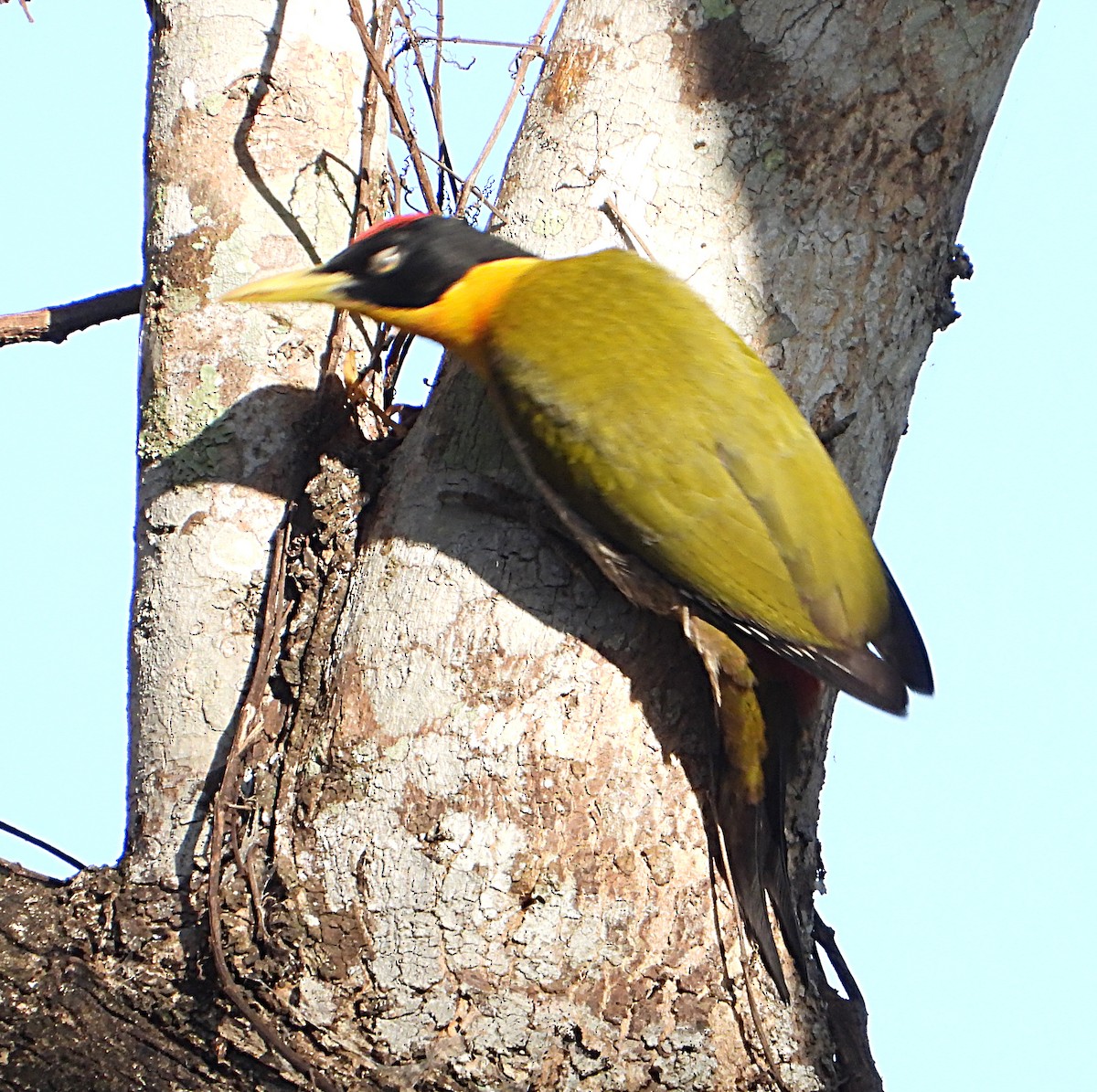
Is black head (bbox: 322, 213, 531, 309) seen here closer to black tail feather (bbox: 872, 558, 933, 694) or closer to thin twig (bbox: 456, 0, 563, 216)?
thin twig (bbox: 456, 0, 563, 216)

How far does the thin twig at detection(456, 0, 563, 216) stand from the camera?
3203mm

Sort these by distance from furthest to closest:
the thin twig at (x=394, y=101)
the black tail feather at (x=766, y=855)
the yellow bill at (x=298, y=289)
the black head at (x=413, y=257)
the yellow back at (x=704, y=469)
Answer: the thin twig at (x=394, y=101) < the black head at (x=413, y=257) < the yellow bill at (x=298, y=289) < the yellow back at (x=704, y=469) < the black tail feather at (x=766, y=855)

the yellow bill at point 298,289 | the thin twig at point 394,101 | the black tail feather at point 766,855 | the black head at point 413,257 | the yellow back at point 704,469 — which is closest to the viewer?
the black tail feather at point 766,855

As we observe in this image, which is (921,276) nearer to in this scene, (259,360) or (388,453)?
(388,453)

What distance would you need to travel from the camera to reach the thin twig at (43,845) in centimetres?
243

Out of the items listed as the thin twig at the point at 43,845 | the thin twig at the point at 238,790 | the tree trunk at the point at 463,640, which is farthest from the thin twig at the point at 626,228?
the thin twig at the point at 43,845

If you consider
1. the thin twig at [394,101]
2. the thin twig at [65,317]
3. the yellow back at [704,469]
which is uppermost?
the thin twig at [394,101]

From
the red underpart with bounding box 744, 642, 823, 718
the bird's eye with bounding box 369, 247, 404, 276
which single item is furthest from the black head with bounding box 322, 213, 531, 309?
the red underpart with bounding box 744, 642, 823, 718

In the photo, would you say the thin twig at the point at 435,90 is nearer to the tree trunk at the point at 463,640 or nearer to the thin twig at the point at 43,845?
the tree trunk at the point at 463,640

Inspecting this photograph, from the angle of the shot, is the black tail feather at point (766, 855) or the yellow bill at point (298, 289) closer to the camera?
the black tail feather at point (766, 855)

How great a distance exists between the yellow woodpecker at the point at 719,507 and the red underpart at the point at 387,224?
0.49 ft

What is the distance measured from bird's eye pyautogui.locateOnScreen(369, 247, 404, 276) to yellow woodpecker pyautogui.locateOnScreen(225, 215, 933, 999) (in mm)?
72

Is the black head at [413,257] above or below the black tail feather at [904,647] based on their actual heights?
above

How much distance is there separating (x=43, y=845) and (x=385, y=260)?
4.52 ft
